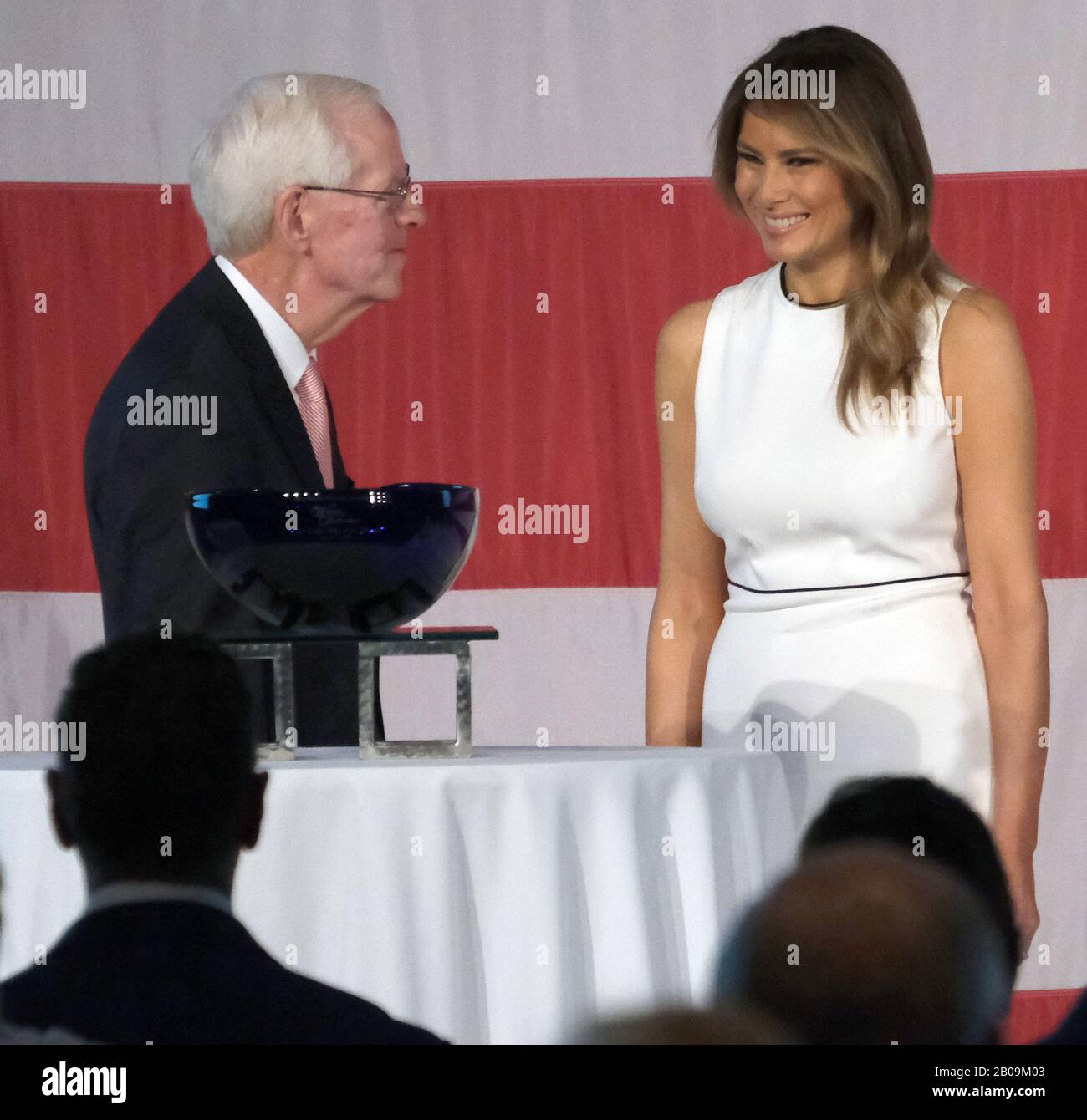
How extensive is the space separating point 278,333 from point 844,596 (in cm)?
59

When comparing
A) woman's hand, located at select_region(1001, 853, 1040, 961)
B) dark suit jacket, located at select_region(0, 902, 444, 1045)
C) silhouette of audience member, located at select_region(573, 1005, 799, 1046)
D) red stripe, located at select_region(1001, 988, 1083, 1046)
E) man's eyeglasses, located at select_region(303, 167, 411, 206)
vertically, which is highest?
man's eyeglasses, located at select_region(303, 167, 411, 206)

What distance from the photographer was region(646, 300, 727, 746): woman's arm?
73.9 inches

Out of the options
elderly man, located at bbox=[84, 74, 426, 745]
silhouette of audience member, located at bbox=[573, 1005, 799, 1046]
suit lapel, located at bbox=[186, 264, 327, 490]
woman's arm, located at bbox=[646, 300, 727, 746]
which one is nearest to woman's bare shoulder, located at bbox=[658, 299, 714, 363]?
woman's arm, located at bbox=[646, 300, 727, 746]

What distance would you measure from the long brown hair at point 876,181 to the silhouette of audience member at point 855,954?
2.83 ft

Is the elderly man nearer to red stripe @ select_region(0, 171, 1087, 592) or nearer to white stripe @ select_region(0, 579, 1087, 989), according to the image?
red stripe @ select_region(0, 171, 1087, 592)

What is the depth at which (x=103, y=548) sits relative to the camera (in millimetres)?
1677

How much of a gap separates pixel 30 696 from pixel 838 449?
1535 millimetres

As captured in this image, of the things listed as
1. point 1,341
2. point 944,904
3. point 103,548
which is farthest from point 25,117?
point 944,904

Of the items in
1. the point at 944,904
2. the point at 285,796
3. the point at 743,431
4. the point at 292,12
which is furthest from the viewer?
the point at 292,12

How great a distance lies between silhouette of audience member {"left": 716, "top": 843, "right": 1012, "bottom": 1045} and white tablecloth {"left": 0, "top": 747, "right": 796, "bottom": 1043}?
395mm

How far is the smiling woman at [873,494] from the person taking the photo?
1.73 metres

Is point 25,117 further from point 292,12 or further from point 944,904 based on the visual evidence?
point 944,904

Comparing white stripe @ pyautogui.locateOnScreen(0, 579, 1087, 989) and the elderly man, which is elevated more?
the elderly man

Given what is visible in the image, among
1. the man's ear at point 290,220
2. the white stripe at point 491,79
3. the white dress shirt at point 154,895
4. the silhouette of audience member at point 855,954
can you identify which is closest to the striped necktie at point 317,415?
the man's ear at point 290,220
